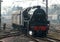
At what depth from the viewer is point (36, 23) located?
16.0 m

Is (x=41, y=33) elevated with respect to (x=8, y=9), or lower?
lower

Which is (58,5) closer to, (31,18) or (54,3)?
(54,3)

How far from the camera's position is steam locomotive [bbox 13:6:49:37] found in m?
15.7

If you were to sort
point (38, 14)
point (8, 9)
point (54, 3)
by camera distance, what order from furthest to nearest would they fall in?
point (8, 9) < point (54, 3) < point (38, 14)

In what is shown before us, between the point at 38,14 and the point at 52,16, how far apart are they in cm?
4119

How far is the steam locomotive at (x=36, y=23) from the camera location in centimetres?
1565

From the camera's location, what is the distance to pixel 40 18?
16.7 metres

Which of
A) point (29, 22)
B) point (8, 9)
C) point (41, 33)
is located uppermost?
point (8, 9)

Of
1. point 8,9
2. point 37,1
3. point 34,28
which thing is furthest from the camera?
point 8,9

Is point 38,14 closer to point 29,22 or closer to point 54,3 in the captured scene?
point 29,22

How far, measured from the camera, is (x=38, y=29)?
51.3 ft

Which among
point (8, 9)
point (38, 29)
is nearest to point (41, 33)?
point (38, 29)

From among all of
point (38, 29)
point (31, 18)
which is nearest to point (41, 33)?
point (38, 29)

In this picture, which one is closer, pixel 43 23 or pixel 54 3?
pixel 43 23
